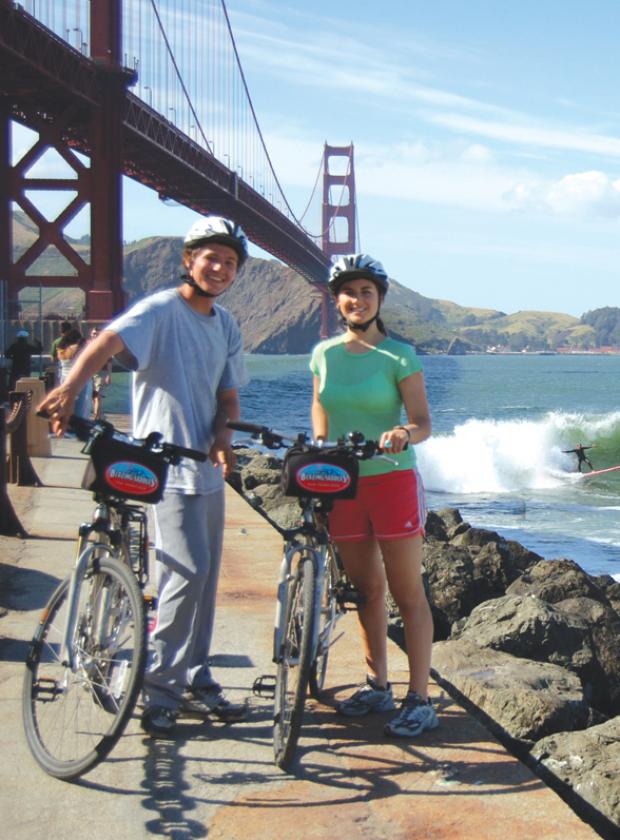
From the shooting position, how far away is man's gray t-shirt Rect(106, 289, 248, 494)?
334 centimetres

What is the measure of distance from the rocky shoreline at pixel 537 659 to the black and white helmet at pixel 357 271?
1.48 meters

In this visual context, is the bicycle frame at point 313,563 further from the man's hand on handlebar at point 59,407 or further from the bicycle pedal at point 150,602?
the man's hand on handlebar at point 59,407

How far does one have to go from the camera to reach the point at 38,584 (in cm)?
551

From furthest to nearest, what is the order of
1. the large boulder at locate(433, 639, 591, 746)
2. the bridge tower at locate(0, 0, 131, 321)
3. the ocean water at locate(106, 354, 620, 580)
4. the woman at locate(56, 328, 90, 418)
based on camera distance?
1. the bridge tower at locate(0, 0, 131, 321)
2. the ocean water at locate(106, 354, 620, 580)
3. the woman at locate(56, 328, 90, 418)
4. the large boulder at locate(433, 639, 591, 746)

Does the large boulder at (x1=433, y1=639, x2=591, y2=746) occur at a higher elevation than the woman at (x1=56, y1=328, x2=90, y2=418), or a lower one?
lower

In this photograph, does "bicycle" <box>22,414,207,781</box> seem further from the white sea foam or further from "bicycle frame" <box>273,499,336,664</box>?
the white sea foam

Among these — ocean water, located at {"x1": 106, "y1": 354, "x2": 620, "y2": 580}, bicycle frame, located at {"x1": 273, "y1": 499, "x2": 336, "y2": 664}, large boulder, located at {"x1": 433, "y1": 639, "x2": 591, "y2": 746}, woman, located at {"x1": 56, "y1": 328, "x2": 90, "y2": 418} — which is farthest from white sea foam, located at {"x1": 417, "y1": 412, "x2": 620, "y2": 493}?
bicycle frame, located at {"x1": 273, "y1": 499, "x2": 336, "y2": 664}

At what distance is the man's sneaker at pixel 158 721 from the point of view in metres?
3.40

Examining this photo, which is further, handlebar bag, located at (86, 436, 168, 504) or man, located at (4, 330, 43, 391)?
man, located at (4, 330, 43, 391)

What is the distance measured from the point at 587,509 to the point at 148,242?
151 meters

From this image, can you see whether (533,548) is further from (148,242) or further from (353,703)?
(148,242)

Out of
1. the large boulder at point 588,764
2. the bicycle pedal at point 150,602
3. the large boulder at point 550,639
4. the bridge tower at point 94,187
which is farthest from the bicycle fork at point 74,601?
the bridge tower at point 94,187

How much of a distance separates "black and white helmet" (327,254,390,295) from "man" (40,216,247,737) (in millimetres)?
272

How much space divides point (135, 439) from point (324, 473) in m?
0.52
